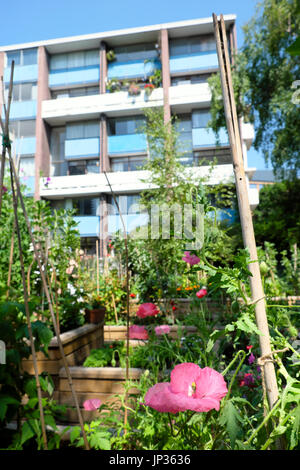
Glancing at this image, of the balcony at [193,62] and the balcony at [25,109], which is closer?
the balcony at [193,62]

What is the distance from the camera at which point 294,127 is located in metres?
6.05

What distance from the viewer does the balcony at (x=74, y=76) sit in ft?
43.5

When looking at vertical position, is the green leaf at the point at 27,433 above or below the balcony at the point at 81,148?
below

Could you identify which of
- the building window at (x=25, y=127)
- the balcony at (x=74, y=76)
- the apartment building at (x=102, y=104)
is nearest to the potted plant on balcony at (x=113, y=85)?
the apartment building at (x=102, y=104)

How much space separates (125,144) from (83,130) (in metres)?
2.08

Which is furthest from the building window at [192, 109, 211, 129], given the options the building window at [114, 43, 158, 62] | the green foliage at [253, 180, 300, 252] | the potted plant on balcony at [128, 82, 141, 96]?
the green foliage at [253, 180, 300, 252]

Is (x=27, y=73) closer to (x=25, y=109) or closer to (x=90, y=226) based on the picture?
(x=25, y=109)

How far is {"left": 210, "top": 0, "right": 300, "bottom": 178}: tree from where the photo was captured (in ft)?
20.0

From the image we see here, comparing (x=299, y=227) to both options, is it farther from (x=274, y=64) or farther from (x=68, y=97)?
(x=68, y=97)

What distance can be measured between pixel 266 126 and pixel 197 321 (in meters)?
6.67

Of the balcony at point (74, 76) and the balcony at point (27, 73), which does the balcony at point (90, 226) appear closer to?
the balcony at point (74, 76)

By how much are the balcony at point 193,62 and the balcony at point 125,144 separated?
3.12 metres

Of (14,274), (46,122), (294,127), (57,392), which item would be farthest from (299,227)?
(46,122)

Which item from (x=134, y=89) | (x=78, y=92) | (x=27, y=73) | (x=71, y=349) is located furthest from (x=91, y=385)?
(x=27, y=73)
